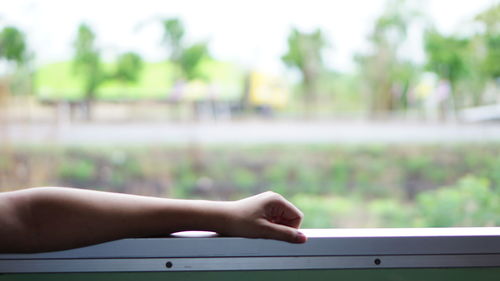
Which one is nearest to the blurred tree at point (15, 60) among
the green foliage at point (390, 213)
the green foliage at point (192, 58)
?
the green foliage at point (192, 58)

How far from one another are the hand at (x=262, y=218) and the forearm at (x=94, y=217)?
0.05 feet

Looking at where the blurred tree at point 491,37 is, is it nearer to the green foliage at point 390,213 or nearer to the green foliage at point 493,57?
the green foliage at point 493,57

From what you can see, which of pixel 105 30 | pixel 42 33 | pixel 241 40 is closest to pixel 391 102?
pixel 241 40

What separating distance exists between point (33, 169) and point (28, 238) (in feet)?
16.9

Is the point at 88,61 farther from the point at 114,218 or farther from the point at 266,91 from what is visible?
the point at 114,218

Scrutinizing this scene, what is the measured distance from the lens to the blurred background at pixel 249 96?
556 cm

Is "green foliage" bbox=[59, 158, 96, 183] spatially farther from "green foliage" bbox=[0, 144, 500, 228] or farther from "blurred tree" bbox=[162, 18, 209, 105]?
"blurred tree" bbox=[162, 18, 209, 105]

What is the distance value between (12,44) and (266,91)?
253 centimetres

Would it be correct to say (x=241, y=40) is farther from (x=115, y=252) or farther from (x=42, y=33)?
(x=115, y=252)

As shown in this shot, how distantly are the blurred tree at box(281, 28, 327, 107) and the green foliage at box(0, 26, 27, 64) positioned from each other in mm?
2534

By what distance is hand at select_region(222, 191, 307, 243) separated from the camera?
2.33 ft

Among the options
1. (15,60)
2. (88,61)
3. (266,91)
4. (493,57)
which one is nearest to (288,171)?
(266,91)

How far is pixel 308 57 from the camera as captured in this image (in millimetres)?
6168

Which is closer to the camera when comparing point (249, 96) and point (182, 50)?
point (182, 50)
